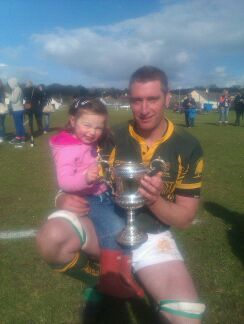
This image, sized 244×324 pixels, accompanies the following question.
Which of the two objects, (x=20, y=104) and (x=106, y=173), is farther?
(x=20, y=104)

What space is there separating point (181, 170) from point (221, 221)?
8.25 feet

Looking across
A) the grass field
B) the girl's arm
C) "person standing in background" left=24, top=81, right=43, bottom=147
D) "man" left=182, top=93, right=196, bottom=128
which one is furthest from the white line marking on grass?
"man" left=182, top=93, right=196, bottom=128

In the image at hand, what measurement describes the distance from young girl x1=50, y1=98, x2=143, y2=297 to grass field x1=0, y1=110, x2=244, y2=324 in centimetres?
48

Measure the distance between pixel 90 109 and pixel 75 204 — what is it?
0.78m

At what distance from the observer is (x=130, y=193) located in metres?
2.79

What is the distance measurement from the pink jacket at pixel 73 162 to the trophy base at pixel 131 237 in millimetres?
450

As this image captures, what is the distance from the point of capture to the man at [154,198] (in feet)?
9.07

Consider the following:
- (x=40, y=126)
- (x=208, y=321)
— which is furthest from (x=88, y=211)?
(x=40, y=126)

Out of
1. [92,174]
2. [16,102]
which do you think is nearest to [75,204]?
[92,174]

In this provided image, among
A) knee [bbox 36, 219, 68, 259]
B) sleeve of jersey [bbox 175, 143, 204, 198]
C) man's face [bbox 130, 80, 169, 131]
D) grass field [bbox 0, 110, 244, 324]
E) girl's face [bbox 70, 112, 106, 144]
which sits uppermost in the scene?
man's face [bbox 130, 80, 169, 131]

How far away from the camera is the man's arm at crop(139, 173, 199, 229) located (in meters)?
2.51

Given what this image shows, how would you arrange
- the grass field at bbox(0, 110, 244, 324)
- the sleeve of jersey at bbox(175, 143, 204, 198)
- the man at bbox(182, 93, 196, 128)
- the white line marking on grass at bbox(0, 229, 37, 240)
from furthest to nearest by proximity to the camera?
the man at bbox(182, 93, 196, 128) < the white line marking on grass at bbox(0, 229, 37, 240) < the grass field at bbox(0, 110, 244, 324) < the sleeve of jersey at bbox(175, 143, 204, 198)

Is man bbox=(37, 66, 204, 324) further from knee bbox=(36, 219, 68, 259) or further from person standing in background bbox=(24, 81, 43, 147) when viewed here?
person standing in background bbox=(24, 81, 43, 147)

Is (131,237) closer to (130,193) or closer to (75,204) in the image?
(130,193)
